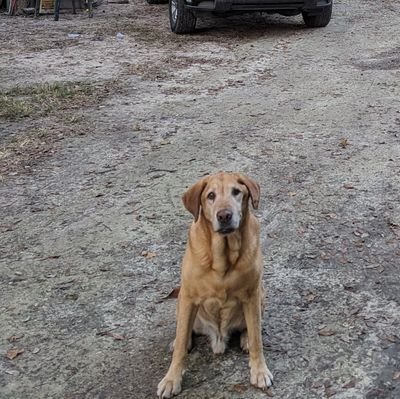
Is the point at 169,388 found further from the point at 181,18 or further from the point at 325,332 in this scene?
the point at 181,18

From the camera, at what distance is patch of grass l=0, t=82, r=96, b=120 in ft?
22.6

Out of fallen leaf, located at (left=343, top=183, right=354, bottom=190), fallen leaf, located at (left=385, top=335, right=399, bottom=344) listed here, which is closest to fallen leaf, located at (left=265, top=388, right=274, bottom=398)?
fallen leaf, located at (left=385, top=335, right=399, bottom=344)

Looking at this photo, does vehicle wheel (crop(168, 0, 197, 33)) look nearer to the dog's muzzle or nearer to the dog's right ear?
the dog's right ear

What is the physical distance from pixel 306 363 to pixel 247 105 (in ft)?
14.5

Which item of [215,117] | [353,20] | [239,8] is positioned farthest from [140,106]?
[353,20]

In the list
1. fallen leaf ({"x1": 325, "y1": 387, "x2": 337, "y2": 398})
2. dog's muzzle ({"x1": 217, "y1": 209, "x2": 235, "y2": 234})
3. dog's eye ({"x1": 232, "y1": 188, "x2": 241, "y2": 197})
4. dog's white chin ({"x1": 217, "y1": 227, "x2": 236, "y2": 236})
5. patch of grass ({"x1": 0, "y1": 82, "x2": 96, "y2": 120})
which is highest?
dog's eye ({"x1": 232, "y1": 188, "x2": 241, "y2": 197})

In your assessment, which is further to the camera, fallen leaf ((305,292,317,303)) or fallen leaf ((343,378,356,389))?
fallen leaf ((305,292,317,303))

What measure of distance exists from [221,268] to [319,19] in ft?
29.8

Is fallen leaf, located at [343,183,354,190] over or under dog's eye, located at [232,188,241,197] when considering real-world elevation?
under

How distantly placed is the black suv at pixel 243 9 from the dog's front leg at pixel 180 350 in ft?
25.4

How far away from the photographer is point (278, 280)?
3.84 m

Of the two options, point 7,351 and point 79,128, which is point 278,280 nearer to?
point 7,351

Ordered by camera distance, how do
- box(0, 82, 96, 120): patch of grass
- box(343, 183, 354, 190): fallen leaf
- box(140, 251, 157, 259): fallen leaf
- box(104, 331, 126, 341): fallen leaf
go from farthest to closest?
box(0, 82, 96, 120): patch of grass → box(343, 183, 354, 190): fallen leaf → box(140, 251, 157, 259): fallen leaf → box(104, 331, 126, 341): fallen leaf

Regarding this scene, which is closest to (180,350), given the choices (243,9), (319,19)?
(243,9)
